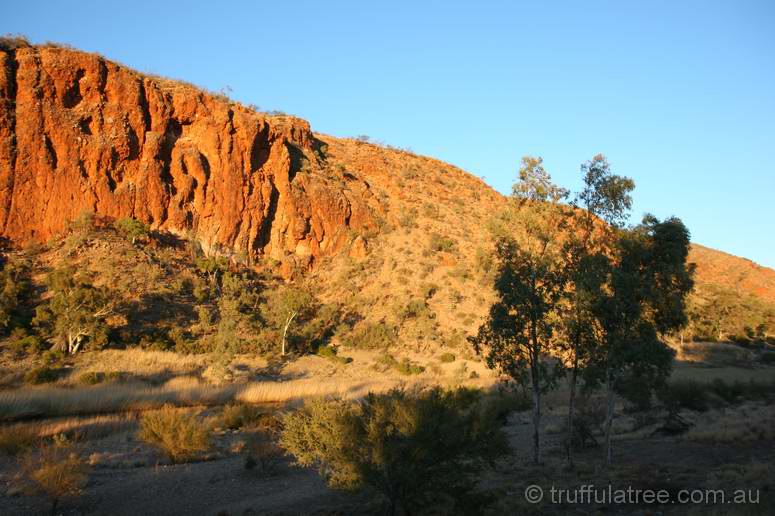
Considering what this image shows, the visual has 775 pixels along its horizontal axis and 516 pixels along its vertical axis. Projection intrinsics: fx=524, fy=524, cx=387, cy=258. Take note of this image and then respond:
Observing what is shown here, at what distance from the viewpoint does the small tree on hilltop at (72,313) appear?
27078 mm

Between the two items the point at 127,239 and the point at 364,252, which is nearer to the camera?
the point at 127,239

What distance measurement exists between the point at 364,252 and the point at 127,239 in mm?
19353

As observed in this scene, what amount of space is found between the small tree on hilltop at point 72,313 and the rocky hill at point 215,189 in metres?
9.00

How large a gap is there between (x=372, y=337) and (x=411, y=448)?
29236 millimetres

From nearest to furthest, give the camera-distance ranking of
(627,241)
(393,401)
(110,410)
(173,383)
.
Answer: (393,401)
(627,241)
(110,410)
(173,383)

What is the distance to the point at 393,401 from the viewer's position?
8.93m

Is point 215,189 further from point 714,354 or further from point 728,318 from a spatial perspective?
point 728,318

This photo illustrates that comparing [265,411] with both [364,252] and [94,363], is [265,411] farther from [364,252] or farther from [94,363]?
[364,252]

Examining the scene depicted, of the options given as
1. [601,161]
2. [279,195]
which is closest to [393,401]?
[601,161]

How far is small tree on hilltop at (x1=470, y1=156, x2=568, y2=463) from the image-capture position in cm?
1352

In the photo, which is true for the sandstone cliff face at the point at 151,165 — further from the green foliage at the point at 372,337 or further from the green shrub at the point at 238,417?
the green shrub at the point at 238,417

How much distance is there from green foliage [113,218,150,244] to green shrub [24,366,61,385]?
14.5 metres

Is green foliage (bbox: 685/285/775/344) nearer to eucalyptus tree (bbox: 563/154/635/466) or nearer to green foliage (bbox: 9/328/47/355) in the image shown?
eucalyptus tree (bbox: 563/154/635/466)

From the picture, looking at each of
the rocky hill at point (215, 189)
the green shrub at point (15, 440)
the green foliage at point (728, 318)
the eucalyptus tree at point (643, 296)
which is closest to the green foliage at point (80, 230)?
the rocky hill at point (215, 189)
